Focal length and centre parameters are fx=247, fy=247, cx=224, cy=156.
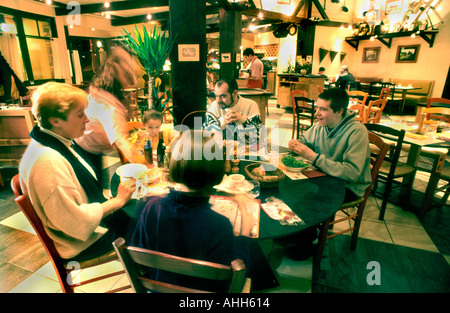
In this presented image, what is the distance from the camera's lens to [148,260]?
794 millimetres

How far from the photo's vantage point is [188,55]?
3.30m

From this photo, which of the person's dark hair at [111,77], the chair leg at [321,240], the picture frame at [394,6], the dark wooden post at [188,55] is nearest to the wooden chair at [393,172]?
the chair leg at [321,240]

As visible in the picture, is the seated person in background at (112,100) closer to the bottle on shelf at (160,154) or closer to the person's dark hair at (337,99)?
the bottle on shelf at (160,154)

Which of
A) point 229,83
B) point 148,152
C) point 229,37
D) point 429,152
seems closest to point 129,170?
point 148,152

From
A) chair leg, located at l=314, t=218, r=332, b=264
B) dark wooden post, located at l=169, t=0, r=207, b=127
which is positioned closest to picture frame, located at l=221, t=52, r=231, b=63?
dark wooden post, located at l=169, t=0, r=207, b=127

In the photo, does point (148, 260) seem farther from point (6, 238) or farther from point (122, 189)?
point (6, 238)

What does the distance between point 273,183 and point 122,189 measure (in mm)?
893

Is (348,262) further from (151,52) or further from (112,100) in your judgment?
(151,52)

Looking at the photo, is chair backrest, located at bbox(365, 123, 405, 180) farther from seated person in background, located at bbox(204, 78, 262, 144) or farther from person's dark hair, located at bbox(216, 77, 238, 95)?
person's dark hair, located at bbox(216, 77, 238, 95)

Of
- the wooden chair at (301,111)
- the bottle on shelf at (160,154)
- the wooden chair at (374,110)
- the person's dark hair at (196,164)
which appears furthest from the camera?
the wooden chair at (374,110)

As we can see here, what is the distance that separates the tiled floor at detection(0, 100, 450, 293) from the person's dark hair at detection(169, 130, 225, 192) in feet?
4.29

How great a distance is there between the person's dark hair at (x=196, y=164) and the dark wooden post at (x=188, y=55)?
8.70ft

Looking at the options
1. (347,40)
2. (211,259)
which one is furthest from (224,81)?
(347,40)

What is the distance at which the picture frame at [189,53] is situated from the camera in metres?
3.25
